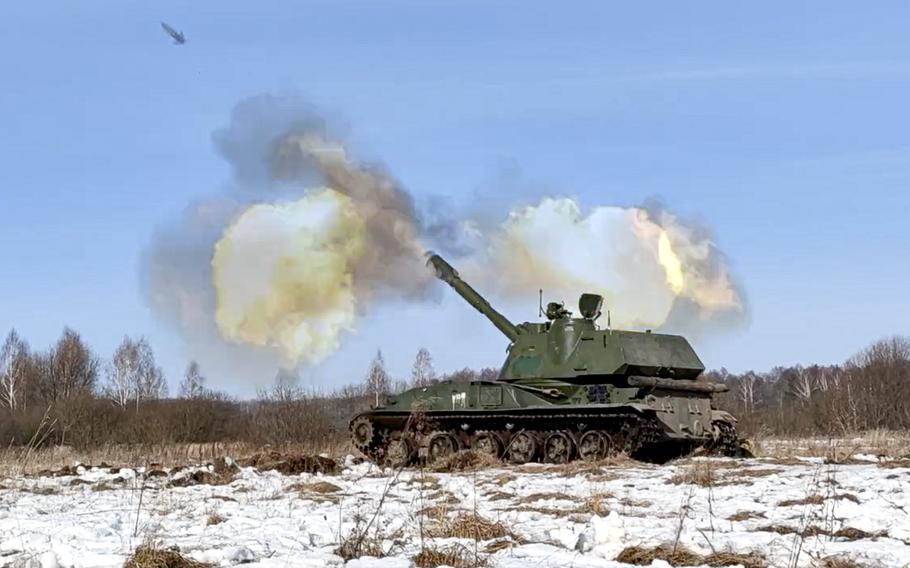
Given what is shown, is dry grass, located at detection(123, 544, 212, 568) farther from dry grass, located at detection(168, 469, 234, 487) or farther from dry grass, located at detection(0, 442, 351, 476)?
dry grass, located at detection(0, 442, 351, 476)

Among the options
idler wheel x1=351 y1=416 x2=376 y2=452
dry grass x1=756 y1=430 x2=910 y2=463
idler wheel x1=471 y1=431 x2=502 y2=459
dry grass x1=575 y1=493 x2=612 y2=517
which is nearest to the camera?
dry grass x1=575 y1=493 x2=612 y2=517

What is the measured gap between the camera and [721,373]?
132 meters

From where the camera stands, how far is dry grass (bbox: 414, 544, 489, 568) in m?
6.68

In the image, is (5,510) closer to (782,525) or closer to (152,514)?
(152,514)

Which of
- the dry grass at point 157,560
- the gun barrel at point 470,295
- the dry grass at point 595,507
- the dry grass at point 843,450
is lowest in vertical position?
the dry grass at point 157,560

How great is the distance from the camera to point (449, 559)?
6738 millimetres

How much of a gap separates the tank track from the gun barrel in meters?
2.43

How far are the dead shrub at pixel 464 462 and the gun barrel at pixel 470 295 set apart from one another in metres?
3.30

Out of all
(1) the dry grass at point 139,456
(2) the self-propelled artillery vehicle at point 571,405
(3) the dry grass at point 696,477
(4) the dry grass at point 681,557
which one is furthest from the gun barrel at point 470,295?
(4) the dry grass at point 681,557

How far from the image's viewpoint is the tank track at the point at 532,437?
64.4 ft

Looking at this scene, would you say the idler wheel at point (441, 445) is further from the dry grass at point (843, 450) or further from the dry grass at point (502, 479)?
the dry grass at point (843, 450)

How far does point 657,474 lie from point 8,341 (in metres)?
71.4

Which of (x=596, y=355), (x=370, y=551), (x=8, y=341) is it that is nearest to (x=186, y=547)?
(x=370, y=551)

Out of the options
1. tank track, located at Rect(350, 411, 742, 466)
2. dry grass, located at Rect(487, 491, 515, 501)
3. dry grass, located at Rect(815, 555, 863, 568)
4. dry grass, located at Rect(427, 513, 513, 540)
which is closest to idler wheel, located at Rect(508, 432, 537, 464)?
tank track, located at Rect(350, 411, 742, 466)
